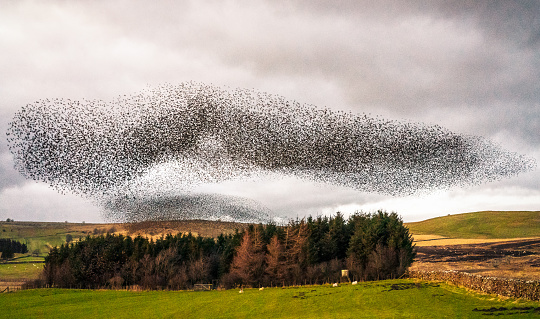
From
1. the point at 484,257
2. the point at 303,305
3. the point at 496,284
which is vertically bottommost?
the point at 484,257

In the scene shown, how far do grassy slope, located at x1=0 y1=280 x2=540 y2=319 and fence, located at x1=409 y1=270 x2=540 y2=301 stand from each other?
1.29 meters

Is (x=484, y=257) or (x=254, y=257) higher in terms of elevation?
(x=254, y=257)

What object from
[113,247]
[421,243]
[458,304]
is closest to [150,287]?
[113,247]

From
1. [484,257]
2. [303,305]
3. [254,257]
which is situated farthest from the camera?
[484,257]

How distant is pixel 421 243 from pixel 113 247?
4866 inches

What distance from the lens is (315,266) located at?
86.2 meters

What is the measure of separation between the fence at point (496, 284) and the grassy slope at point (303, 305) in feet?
4.24

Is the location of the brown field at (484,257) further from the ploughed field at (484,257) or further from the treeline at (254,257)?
the treeline at (254,257)

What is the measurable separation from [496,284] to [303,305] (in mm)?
21296

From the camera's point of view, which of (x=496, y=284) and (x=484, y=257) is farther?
(x=484, y=257)

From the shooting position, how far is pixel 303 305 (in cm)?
4872

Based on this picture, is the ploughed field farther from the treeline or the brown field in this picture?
the treeline

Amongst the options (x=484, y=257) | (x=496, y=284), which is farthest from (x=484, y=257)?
(x=496, y=284)

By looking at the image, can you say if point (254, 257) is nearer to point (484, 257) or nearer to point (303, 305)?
point (303, 305)
